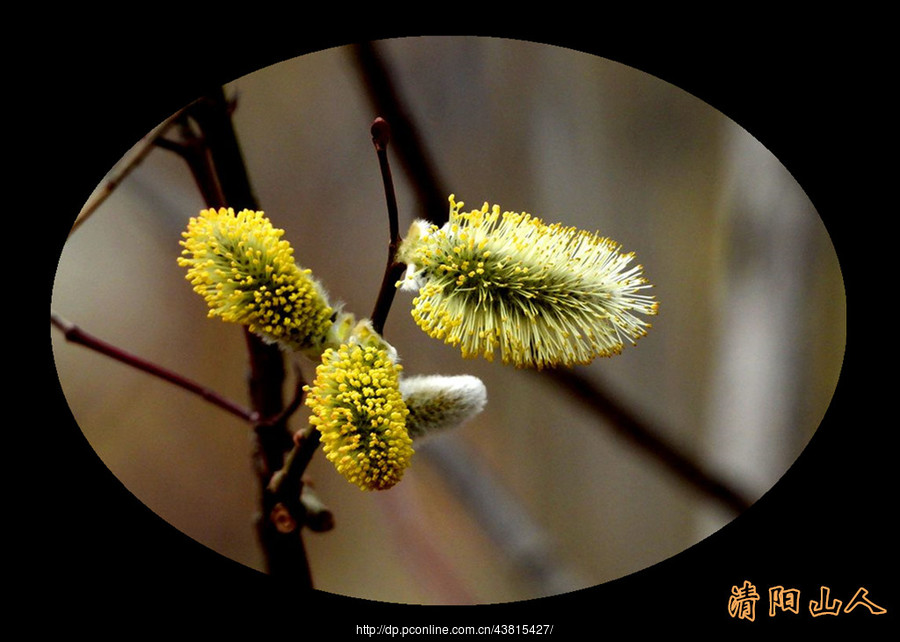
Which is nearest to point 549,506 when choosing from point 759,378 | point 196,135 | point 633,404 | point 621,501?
point 621,501

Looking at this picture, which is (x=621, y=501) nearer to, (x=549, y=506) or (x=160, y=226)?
(x=549, y=506)

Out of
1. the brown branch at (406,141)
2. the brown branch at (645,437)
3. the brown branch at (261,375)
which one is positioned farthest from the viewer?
the brown branch at (645,437)

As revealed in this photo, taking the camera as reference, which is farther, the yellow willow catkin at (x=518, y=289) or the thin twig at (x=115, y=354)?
the thin twig at (x=115, y=354)

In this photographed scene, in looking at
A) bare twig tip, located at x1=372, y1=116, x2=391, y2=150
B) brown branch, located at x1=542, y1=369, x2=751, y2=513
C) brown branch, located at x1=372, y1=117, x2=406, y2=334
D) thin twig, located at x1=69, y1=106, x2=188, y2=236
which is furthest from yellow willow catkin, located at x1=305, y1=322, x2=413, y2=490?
brown branch, located at x1=542, y1=369, x2=751, y2=513

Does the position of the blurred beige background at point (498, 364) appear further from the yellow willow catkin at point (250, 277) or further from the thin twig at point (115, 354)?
the yellow willow catkin at point (250, 277)

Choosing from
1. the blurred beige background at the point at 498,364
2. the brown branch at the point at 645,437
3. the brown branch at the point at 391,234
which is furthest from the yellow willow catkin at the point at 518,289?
the brown branch at the point at 645,437

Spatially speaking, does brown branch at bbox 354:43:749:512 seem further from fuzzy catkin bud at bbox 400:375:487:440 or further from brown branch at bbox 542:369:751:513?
fuzzy catkin bud at bbox 400:375:487:440

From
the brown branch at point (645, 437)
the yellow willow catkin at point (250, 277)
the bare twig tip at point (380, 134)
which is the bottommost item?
the yellow willow catkin at point (250, 277)
